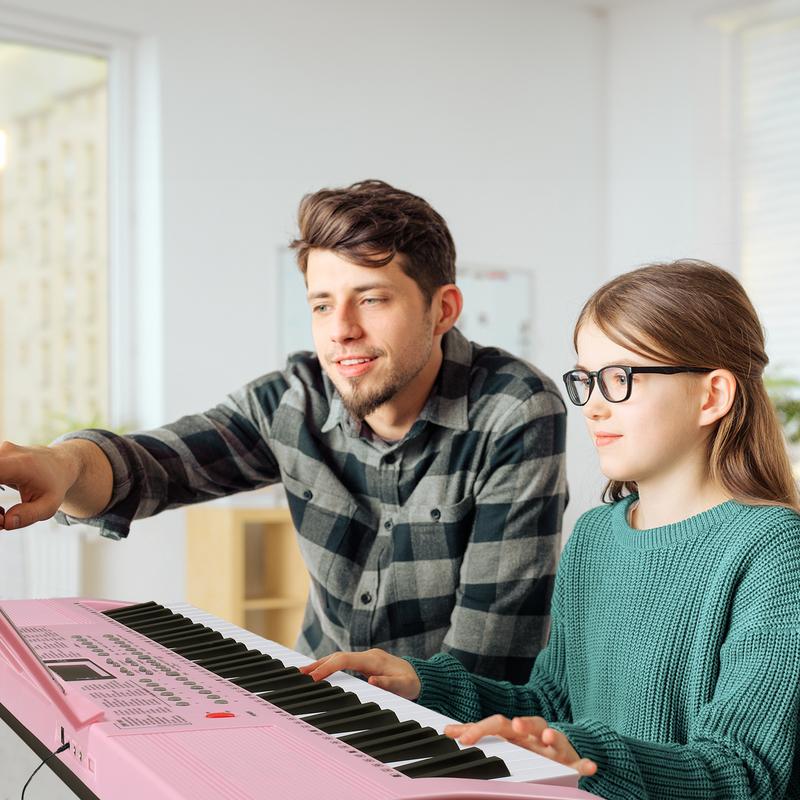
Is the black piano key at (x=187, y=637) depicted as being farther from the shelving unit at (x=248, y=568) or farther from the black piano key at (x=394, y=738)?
the shelving unit at (x=248, y=568)

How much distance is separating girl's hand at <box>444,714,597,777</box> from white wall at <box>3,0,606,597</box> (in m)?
3.17

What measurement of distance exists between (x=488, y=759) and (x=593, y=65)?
15.9ft

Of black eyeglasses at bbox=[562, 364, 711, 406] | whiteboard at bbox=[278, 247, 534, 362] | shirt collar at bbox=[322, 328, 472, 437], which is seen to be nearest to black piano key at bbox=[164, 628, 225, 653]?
black eyeglasses at bbox=[562, 364, 711, 406]

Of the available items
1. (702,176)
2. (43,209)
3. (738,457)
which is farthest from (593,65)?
(738,457)

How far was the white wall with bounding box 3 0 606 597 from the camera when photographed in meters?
3.94

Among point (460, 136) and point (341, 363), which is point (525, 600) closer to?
point (341, 363)

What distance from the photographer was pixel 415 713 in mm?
864

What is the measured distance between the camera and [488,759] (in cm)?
72

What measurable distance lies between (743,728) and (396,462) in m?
0.77

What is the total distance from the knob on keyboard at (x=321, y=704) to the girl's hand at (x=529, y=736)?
18mm

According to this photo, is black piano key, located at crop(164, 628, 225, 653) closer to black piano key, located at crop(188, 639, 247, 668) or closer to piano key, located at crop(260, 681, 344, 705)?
black piano key, located at crop(188, 639, 247, 668)

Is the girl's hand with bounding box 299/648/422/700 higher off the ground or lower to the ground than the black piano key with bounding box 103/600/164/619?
lower

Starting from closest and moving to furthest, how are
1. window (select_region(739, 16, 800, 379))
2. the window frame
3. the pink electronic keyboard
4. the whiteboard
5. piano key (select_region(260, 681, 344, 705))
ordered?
1. the pink electronic keyboard
2. piano key (select_region(260, 681, 344, 705))
3. the window frame
4. window (select_region(739, 16, 800, 379))
5. the whiteboard

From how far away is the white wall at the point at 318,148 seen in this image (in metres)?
3.94
